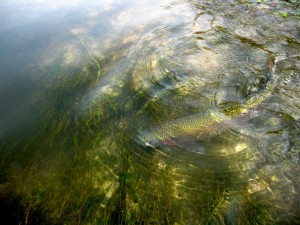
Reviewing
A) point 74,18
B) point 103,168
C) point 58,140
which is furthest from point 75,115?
point 74,18

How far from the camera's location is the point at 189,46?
15.4ft

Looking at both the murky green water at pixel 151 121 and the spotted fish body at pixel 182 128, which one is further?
the spotted fish body at pixel 182 128

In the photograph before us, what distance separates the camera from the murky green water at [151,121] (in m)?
2.35

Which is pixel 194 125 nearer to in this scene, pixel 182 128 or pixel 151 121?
pixel 182 128

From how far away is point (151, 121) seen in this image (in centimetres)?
325

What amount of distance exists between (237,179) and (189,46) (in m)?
2.99

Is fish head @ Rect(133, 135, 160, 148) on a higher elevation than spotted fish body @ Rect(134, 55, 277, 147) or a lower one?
higher

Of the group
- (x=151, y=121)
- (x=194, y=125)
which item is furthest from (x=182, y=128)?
(x=151, y=121)

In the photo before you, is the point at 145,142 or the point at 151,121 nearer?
the point at 145,142

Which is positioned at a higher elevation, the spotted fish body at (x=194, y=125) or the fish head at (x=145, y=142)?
the fish head at (x=145, y=142)

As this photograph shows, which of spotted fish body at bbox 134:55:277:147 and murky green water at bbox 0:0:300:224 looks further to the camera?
spotted fish body at bbox 134:55:277:147

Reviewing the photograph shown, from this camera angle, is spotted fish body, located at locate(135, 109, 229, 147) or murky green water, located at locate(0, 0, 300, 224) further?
spotted fish body, located at locate(135, 109, 229, 147)

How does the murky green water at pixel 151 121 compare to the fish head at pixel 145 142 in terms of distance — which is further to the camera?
the fish head at pixel 145 142

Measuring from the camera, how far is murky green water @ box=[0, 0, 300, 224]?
2.35m
